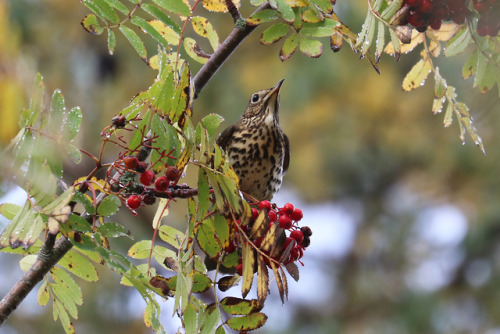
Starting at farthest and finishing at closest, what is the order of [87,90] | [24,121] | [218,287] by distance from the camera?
[87,90] < [218,287] < [24,121]

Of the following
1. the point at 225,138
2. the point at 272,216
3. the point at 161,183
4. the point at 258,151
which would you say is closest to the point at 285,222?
the point at 272,216

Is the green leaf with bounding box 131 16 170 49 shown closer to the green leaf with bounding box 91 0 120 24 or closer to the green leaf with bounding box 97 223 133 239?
the green leaf with bounding box 91 0 120 24

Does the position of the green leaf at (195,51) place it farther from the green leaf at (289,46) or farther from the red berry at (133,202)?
the red berry at (133,202)

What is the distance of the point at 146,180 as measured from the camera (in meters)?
1.09

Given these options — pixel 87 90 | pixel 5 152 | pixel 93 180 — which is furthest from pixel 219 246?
pixel 87 90

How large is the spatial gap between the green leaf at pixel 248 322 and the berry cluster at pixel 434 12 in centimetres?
61

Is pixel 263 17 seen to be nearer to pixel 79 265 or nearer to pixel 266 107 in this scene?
pixel 79 265

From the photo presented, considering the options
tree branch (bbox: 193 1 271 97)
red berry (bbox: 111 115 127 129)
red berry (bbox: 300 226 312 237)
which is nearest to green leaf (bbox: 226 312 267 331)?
red berry (bbox: 300 226 312 237)

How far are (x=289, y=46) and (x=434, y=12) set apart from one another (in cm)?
28

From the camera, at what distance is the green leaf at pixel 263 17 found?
4.00 feet

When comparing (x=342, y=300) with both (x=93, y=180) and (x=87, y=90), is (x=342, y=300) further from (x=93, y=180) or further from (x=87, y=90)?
(x=93, y=180)

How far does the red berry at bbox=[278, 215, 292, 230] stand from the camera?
122cm

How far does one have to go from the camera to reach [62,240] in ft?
3.70

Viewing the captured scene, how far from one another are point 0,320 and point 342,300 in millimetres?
3849
